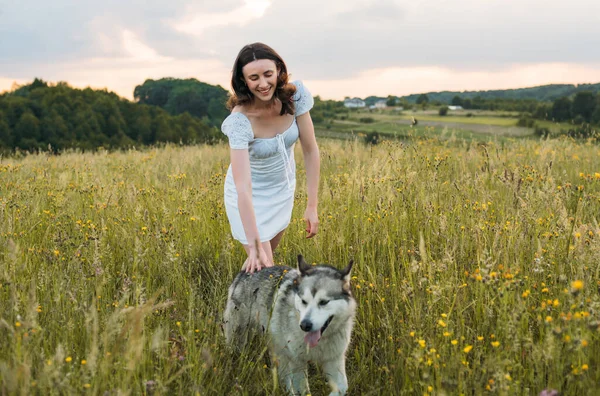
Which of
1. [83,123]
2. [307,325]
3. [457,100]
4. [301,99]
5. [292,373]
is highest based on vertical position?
[457,100]

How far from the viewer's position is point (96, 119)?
3628cm

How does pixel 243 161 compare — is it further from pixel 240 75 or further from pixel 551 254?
pixel 551 254

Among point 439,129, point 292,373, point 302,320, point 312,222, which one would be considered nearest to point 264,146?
point 312,222

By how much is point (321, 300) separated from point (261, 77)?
74.7 inches

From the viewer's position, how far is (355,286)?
379 cm

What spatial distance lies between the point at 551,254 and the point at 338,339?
1.70 m

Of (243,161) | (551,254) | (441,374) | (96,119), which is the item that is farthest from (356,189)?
(96,119)

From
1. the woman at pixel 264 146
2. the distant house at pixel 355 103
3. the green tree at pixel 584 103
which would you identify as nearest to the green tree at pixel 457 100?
the green tree at pixel 584 103

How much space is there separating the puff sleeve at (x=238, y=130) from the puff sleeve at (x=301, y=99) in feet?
1.87

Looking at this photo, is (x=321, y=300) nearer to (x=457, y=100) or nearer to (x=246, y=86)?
(x=246, y=86)

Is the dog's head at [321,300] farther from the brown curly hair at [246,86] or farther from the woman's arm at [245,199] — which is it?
the brown curly hair at [246,86]

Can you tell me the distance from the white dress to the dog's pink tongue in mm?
1379

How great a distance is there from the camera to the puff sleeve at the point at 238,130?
12.5ft

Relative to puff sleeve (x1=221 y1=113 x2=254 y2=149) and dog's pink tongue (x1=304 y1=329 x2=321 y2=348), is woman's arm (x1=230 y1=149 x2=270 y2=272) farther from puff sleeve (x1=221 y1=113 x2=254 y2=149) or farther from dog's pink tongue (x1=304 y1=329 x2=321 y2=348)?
dog's pink tongue (x1=304 y1=329 x2=321 y2=348)
